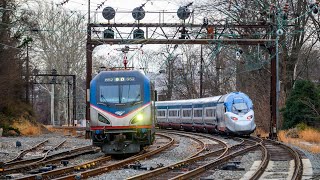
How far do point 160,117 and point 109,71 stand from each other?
37037 millimetres

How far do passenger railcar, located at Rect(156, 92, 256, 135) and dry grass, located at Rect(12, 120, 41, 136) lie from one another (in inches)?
461

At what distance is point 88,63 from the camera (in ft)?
116

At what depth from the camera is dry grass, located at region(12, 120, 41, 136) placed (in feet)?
145

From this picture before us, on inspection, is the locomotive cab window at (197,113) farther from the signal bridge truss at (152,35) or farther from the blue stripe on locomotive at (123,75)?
the blue stripe on locomotive at (123,75)

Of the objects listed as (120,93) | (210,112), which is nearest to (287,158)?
(120,93)

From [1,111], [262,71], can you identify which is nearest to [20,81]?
[1,111]

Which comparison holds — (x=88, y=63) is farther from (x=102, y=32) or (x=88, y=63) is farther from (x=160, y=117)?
(x=160, y=117)

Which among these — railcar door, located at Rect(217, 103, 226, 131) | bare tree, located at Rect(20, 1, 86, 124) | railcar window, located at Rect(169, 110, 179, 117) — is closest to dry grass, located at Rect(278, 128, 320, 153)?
railcar door, located at Rect(217, 103, 226, 131)

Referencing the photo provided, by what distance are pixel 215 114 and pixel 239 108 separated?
3.98 m

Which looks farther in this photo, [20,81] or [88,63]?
[20,81]

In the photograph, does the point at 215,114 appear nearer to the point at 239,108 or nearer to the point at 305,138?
the point at 239,108

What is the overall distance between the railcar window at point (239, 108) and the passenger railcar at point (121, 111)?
46.9 feet

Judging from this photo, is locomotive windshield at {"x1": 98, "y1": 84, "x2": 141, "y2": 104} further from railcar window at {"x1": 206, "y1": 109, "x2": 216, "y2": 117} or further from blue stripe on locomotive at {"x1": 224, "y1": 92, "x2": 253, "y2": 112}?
railcar window at {"x1": 206, "y1": 109, "x2": 216, "y2": 117}

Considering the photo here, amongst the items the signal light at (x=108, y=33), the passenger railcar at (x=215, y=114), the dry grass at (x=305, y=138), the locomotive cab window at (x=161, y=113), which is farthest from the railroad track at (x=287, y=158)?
the locomotive cab window at (x=161, y=113)
